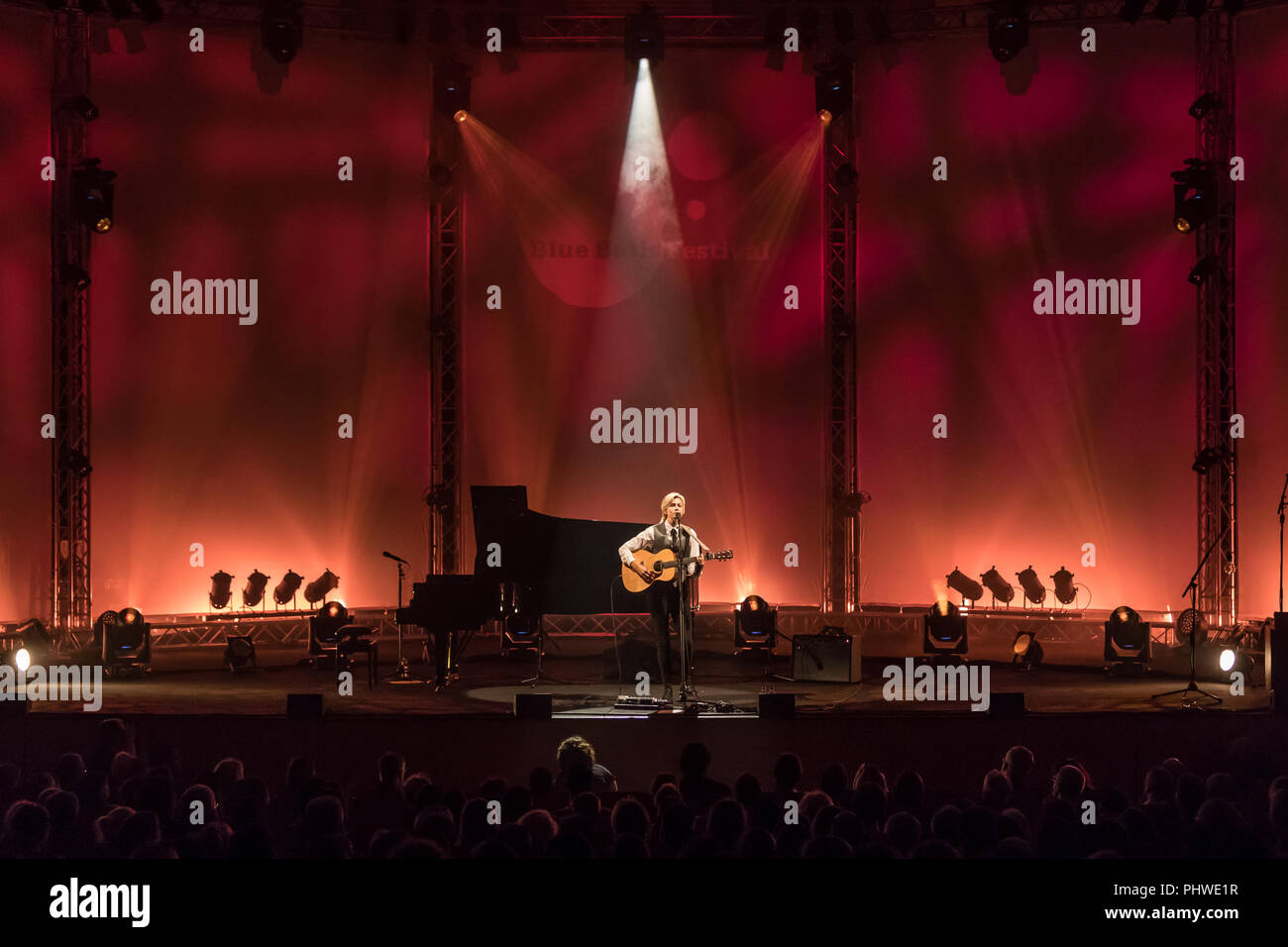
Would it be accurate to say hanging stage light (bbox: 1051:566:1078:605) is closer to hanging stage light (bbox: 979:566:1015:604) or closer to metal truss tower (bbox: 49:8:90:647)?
hanging stage light (bbox: 979:566:1015:604)

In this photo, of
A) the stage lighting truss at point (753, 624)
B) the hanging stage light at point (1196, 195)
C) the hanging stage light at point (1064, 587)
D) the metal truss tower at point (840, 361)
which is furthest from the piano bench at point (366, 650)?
the hanging stage light at point (1196, 195)

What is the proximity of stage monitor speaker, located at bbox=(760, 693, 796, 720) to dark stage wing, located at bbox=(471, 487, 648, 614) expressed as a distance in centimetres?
307

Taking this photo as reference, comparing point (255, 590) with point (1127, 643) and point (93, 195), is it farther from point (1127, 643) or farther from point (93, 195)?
point (1127, 643)

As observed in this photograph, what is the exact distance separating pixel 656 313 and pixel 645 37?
3.09 metres

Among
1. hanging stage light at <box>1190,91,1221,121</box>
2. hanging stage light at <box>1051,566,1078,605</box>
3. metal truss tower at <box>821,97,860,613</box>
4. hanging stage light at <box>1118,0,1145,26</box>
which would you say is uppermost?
hanging stage light at <box>1118,0,1145,26</box>

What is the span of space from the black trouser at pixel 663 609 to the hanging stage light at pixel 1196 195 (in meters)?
6.73

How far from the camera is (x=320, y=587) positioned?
13.4 m

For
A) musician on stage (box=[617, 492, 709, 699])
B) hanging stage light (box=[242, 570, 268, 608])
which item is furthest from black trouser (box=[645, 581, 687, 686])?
hanging stage light (box=[242, 570, 268, 608])

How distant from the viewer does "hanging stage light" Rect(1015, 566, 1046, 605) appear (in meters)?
13.2

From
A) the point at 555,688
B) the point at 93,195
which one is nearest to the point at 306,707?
the point at 555,688
